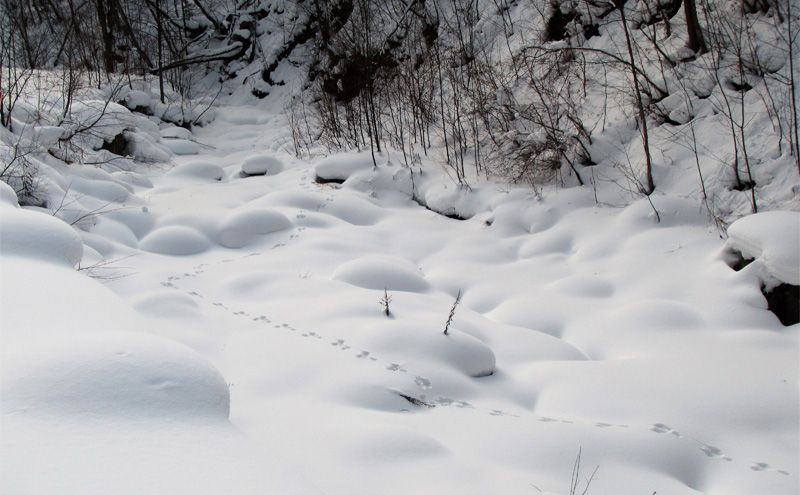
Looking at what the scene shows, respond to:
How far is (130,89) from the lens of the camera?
10.4m

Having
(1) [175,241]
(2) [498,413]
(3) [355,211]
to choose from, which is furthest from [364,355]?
(3) [355,211]

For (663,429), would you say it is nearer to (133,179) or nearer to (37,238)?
(37,238)

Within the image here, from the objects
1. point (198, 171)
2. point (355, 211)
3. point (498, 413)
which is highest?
point (198, 171)

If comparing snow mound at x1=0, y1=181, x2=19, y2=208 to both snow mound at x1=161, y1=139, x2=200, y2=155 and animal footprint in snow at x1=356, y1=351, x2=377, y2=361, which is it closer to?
animal footprint in snow at x1=356, y1=351, x2=377, y2=361

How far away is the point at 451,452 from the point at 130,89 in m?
10.7

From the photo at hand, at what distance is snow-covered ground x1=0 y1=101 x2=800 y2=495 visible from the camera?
1.36 metres

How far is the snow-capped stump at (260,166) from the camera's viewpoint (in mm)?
7844

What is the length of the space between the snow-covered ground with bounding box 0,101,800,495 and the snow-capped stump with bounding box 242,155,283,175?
2.26m

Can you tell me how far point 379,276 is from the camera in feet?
13.0

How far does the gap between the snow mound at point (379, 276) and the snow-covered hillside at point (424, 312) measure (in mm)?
19

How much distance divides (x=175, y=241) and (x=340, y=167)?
2.63 metres

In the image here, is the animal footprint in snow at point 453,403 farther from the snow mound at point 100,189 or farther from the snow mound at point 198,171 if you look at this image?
the snow mound at point 198,171

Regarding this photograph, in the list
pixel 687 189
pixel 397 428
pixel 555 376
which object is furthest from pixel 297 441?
pixel 687 189

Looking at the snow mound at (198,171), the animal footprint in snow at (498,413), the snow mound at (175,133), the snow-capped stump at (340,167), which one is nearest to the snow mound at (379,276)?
the animal footprint in snow at (498,413)
